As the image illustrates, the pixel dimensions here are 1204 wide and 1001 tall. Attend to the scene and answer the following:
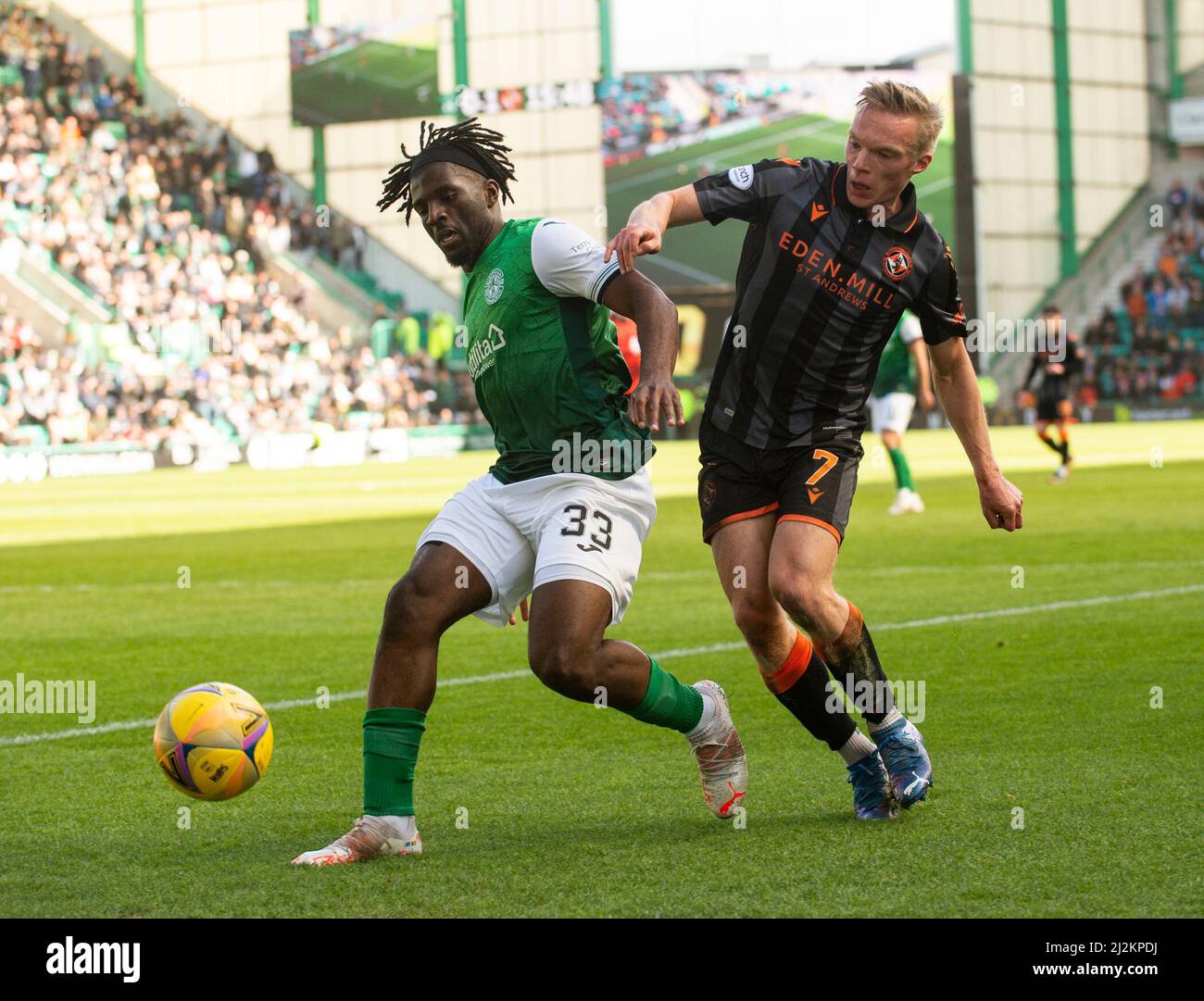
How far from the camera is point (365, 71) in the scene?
45.0 meters

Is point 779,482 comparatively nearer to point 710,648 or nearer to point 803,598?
point 803,598

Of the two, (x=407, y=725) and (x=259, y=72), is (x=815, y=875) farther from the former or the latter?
(x=259, y=72)

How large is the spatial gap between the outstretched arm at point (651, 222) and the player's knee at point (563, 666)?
1.10 m

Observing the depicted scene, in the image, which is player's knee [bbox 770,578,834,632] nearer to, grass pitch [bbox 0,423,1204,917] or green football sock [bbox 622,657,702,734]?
green football sock [bbox 622,657,702,734]

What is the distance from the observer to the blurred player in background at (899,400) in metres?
16.9

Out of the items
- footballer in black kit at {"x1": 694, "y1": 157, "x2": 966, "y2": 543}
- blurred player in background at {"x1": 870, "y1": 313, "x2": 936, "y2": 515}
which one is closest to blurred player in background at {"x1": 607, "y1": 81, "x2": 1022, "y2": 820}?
footballer in black kit at {"x1": 694, "y1": 157, "x2": 966, "y2": 543}

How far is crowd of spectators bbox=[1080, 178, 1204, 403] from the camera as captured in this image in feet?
155

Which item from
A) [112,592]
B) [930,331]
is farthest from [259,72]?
[930,331]

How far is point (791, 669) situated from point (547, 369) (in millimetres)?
1201

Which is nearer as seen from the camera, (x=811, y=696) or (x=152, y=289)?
(x=811, y=696)

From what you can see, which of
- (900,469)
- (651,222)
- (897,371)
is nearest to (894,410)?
Answer: (897,371)

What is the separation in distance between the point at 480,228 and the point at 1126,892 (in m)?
2.69

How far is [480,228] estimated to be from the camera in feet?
17.8
